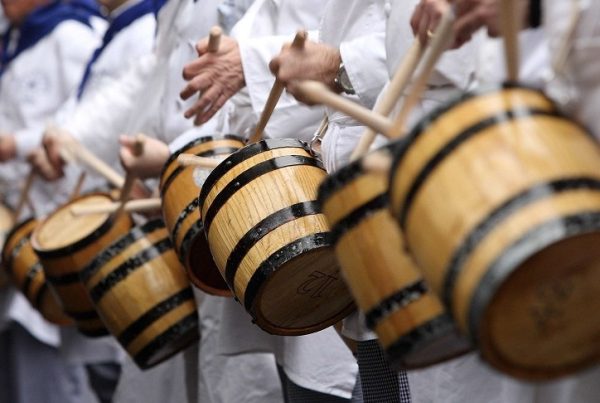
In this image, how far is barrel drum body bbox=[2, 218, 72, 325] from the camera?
2.82 metres

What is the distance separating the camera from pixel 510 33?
3.84 ft

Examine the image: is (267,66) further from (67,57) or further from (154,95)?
(67,57)

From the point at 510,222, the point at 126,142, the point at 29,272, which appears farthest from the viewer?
the point at 29,272

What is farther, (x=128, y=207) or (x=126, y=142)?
(x=126, y=142)

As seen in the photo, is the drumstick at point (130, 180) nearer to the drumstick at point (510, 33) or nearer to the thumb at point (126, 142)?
the thumb at point (126, 142)

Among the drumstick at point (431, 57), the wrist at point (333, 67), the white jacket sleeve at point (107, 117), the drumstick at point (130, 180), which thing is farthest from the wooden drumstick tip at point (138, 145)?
the drumstick at point (431, 57)

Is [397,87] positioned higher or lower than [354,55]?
higher

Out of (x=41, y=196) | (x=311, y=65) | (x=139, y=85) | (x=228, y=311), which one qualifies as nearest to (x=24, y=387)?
(x=41, y=196)

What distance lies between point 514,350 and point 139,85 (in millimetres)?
2326

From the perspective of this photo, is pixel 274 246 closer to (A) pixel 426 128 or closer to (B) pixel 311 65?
(B) pixel 311 65

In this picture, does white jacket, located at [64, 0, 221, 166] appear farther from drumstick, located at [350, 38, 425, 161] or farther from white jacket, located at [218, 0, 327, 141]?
drumstick, located at [350, 38, 425, 161]

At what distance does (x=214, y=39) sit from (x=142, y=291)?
1.62 feet

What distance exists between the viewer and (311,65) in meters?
1.85

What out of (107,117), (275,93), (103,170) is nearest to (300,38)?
(275,93)
